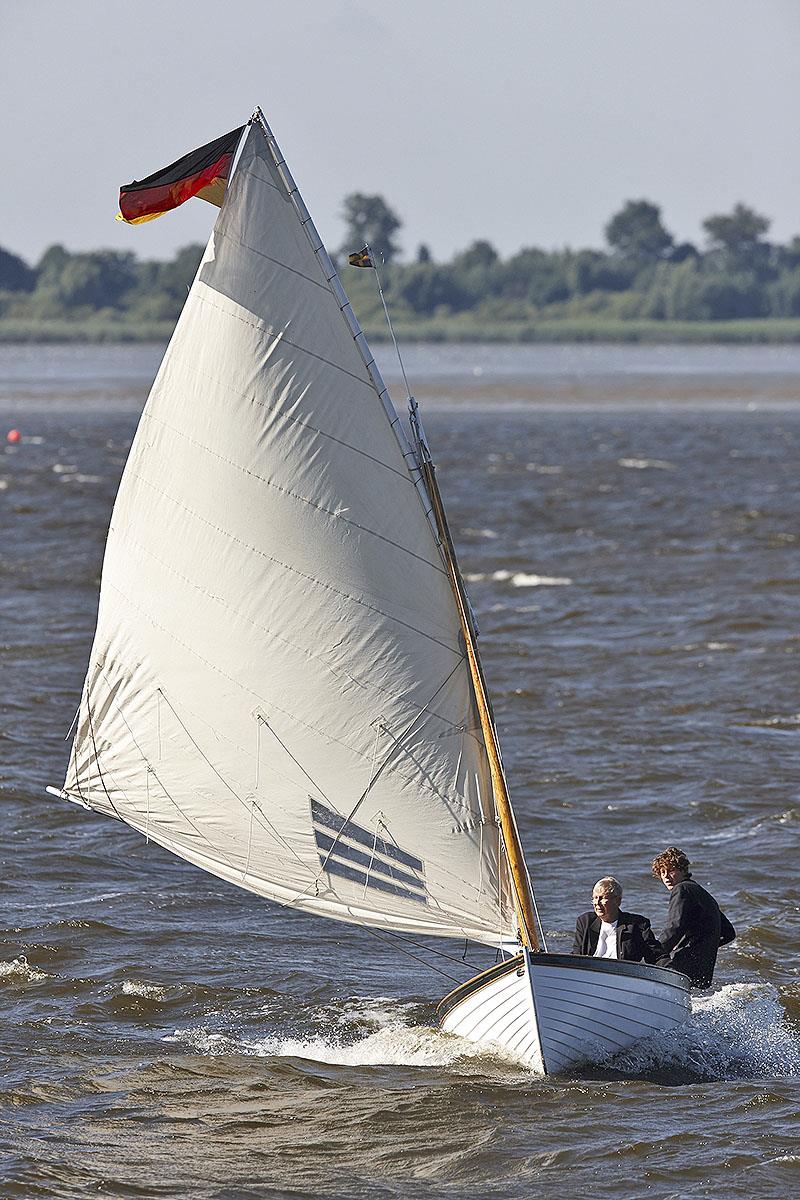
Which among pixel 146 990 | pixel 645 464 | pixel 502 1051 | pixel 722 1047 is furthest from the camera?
pixel 645 464

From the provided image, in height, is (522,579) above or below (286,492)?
below

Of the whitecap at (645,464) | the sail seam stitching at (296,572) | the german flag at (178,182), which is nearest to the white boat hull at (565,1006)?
the sail seam stitching at (296,572)

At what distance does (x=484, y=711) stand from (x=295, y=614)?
167 cm

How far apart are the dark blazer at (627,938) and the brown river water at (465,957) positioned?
0.66 metres

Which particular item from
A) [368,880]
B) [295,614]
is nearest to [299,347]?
[295,614]

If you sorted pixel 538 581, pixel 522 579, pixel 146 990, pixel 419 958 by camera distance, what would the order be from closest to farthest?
pixel 146 990
pixel 419 958
pixel 538 581
pixel 522 579

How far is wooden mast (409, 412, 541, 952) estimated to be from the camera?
520 inches

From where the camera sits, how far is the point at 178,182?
528 inches

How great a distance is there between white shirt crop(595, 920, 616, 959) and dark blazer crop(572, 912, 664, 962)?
3 centimetres

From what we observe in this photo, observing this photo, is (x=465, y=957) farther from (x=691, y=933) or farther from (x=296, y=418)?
(x=296, y=418)

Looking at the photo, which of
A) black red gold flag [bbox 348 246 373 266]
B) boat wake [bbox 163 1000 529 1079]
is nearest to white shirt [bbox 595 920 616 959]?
boat wake [bbox 163 1000 529 1079]

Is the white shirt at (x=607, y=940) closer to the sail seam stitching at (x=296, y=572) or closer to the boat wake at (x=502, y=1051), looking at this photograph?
the boat wake at (x=502, y=1051)

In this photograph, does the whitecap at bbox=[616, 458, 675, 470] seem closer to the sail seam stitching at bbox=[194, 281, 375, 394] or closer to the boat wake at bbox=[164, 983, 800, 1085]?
the boat wake at bbox=[164, 983, 800, 1085]

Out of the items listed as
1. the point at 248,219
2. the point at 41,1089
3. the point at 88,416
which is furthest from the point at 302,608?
the point at 88,416
